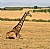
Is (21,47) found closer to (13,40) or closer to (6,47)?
(6,47)

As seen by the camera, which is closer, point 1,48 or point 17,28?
point 1,48

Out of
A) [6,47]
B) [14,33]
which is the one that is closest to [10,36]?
[14,33]

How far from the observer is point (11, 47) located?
12.9m

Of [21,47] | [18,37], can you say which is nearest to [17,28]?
[18,37]

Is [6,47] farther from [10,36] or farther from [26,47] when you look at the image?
[10,36]

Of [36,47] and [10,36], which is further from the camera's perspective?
[10,36]

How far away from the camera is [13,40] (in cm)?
1559

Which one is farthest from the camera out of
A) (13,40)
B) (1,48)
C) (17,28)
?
(17,28)

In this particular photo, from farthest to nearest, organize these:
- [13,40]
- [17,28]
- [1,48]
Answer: [17,28] < [13,40] < [1,48]

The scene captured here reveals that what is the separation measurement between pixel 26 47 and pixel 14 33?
3176 millimetres

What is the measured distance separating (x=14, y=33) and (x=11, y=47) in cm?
311

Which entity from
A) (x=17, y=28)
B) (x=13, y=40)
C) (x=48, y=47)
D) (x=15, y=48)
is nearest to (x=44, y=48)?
(x=48, y=47)

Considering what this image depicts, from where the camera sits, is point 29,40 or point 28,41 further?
point 29,40

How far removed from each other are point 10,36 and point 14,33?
299 millimetres
